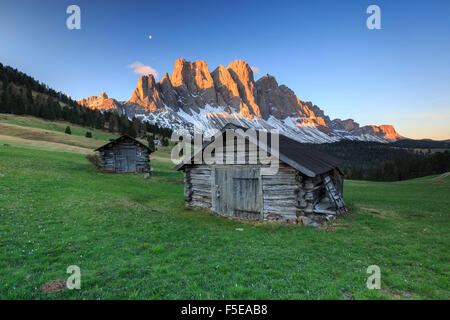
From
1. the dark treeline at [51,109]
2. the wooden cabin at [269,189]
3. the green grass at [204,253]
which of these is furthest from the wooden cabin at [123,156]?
the dark treeline at [51,109]

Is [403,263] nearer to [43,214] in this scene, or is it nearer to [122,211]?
[122,211]

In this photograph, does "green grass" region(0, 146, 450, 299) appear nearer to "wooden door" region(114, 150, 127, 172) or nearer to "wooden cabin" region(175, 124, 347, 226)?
"wooden cabin" region(175, 124, 347, 226)

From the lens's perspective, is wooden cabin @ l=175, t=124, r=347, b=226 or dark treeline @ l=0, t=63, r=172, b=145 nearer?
wooden cabin @ l=175, t=124, r=347, b=226

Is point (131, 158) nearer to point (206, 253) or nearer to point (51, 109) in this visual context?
point (206, 253)

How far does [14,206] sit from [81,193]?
5230mm

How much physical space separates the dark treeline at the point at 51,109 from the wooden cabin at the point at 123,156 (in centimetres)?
5623

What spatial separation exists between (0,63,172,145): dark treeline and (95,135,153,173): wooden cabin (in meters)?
56.2

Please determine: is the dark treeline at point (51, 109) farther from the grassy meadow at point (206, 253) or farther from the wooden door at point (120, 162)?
the grassy meadow at point (206, 253)

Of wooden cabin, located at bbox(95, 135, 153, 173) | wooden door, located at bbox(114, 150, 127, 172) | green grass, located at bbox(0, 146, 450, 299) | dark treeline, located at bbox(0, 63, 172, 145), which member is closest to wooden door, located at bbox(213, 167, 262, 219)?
green grass, located at bbox(0, 146, 450, 299)

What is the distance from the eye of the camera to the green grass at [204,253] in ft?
18.1

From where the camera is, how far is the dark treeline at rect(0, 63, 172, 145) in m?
85.4

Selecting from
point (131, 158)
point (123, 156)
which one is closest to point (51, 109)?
point (123, 156)

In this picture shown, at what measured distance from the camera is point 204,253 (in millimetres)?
8117

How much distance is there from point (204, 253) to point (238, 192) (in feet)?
21.4
